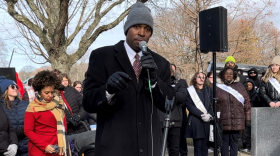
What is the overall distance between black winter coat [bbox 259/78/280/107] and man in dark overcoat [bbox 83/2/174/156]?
17.0 feet

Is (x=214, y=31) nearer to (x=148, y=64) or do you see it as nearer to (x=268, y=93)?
(x=268, y=93)

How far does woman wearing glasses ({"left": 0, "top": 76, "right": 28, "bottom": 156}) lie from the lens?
4934 millimetres

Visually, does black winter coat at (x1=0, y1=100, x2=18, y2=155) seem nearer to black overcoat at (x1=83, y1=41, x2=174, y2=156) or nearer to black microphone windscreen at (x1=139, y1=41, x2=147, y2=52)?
black overcoat at (x1=83, y1=41, x2=174, y2=156)

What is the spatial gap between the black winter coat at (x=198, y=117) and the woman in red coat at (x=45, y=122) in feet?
9.92

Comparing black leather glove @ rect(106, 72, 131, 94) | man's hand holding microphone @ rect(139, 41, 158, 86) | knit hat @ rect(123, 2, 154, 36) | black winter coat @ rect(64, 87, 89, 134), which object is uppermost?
knit hat @ rect(123, 2, 154, 36)

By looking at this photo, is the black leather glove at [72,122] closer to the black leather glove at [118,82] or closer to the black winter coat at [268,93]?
the black leather glove at [118,82]

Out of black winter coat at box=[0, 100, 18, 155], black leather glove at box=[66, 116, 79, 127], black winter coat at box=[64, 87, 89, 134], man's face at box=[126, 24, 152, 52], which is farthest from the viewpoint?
black winter coat at box=[64, 87, 89, 134]

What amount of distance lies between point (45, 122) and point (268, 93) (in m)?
4.77

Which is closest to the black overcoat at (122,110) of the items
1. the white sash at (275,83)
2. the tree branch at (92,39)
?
the white sash at (275,83)

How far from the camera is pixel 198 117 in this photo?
6.90 metres

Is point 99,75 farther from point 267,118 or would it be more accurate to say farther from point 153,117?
point 267,118

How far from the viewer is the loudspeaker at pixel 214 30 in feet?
17.3

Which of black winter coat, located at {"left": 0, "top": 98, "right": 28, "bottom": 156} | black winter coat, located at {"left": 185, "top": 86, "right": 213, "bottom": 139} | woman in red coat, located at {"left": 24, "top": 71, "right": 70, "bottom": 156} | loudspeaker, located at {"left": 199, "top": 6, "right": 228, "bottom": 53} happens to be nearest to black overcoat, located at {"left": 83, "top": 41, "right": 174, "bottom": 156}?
woman in red coat, located at {"left": 24, "top": 71, "right": 70, "bottom": 156}

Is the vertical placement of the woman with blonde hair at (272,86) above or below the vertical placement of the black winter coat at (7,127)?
above
